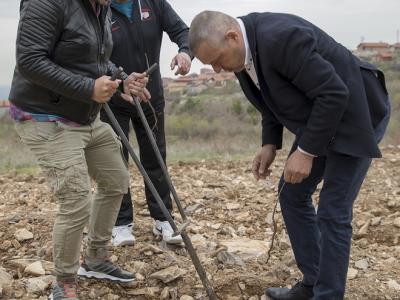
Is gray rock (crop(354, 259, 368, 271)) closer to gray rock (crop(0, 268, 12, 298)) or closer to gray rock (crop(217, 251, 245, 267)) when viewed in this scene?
gray rock (crop(217, 251, 245, 267))

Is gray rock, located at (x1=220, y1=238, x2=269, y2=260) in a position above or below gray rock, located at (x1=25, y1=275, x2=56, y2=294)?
below

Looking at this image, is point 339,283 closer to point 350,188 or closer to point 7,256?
point 350,188

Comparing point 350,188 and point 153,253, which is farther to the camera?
point 153,253

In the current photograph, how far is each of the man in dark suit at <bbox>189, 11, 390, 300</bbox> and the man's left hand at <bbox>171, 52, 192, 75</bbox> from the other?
974 mm

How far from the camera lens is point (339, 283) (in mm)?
3145

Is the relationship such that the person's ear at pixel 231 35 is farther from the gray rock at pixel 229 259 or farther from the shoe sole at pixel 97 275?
the gray rock at pixel 229 259

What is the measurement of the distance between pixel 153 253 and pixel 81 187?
1.43 m

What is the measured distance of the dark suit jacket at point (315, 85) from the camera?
2.80 metres

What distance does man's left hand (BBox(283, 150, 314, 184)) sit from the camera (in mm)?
3023

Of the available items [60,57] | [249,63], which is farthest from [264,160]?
[60,57]

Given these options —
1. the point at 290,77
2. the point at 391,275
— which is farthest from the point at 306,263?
the point at 290,77

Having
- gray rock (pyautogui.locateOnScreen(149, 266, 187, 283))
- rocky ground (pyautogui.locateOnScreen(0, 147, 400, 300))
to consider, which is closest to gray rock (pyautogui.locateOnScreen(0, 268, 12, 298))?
rocky ground (pyautogui.locateOnScreen(0, 147, 400, 300))

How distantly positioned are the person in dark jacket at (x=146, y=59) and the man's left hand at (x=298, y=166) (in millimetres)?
1411

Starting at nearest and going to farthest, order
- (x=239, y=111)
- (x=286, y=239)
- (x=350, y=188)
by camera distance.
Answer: (x=350, y=188) → (x=286, y=239) → (x=239, y=111)
